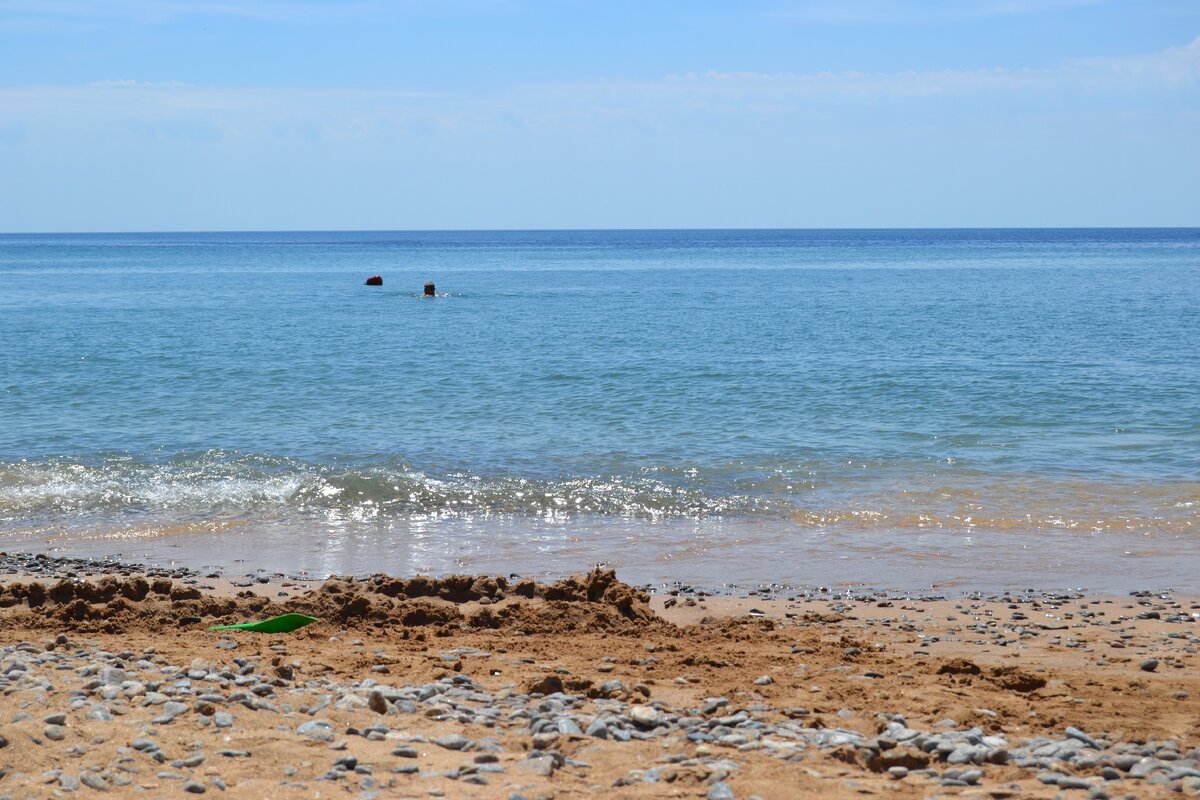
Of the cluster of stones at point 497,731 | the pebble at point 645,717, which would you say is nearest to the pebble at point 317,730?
the cluster of stones at point 497,731

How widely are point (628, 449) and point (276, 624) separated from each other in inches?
364

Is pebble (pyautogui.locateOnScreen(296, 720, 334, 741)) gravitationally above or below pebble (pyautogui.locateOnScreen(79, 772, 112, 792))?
below

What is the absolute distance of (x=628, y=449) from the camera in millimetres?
17875

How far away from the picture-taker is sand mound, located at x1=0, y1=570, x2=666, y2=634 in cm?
930

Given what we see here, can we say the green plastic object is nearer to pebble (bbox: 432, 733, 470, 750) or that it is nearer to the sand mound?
the sand mound

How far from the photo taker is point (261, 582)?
36.3ft

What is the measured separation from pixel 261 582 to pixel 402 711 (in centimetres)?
Result: 458

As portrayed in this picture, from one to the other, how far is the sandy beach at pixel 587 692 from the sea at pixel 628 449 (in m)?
1.74

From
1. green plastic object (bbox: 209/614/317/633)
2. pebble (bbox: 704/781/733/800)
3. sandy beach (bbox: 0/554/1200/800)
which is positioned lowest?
green plastic object (bbox: 209/614/317/633)

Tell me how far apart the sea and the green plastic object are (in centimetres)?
263

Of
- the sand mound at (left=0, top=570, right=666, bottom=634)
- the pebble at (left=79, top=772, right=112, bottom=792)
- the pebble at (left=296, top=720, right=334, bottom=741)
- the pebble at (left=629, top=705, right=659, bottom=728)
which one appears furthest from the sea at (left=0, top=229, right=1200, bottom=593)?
the pebble at (left=79, top=772, right=112, bottom=792)

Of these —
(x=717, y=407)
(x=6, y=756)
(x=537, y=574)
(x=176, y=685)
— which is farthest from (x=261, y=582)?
(x=717, y=407)

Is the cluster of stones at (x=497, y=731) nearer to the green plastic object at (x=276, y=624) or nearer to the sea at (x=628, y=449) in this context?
the green plastic object at (x=276, y=624)

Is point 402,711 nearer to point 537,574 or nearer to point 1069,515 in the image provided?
point 537,574
